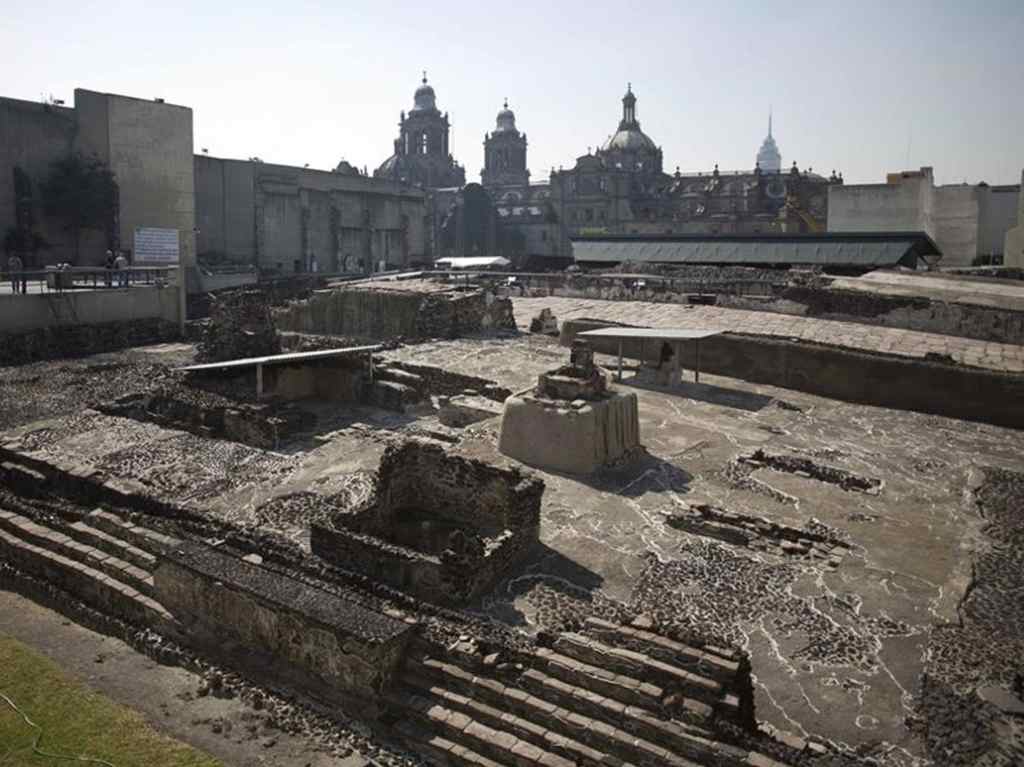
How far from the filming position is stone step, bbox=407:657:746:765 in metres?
6.55

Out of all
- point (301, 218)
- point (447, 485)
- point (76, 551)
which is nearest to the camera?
point (76, 551)

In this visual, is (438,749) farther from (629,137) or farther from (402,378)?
(629,137)

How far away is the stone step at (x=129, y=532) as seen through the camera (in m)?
10.0

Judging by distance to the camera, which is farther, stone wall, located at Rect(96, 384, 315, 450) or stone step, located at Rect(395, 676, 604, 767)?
stone wall, located at Rect(96, 384, 315, 450)

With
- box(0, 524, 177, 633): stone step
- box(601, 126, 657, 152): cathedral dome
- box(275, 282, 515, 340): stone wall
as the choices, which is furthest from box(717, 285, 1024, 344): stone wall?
box(601, 126, 657, 152): cathedral dome

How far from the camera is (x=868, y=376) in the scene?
18406 mm

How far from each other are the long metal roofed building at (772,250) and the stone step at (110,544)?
94.5 feet

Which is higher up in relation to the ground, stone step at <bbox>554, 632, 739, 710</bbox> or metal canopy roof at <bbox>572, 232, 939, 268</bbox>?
metal canopy roof at <bbox>572, 232, 939, 268</bbox>

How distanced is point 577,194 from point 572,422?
59410mm

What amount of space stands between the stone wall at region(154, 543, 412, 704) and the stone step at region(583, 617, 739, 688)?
1816 millimetres

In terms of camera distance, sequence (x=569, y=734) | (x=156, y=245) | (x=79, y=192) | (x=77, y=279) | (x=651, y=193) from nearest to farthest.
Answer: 1. (x=569, y=734)
2. (x=77, y=279)
3. (x=79, y=192)
4. (x=156, y=245)
5. (x=651, y=193)

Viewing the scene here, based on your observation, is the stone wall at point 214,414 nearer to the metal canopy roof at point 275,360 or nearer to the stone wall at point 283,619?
the metal canopy roof at point 275,360

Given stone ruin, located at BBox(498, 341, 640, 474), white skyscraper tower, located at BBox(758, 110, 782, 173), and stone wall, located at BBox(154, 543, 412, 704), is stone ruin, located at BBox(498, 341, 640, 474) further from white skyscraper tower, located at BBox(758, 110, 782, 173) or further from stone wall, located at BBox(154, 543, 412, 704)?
white skyscraper tower, located at BBox(758, 110, 782, 173)

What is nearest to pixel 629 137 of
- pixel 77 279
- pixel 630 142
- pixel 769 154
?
pixel 630 142
